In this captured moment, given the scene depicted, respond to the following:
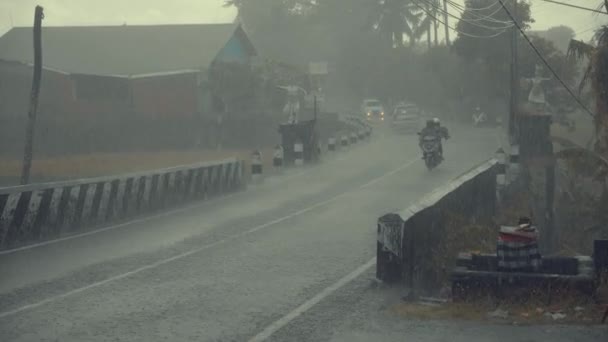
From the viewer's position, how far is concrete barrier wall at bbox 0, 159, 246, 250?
1349cm

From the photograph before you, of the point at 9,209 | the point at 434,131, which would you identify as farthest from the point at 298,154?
the point at 9,209

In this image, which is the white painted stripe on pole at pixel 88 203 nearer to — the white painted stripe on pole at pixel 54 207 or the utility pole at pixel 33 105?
the white painted stripe on pole at pixel 54 207

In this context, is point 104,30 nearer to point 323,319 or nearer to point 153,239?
point 153,239

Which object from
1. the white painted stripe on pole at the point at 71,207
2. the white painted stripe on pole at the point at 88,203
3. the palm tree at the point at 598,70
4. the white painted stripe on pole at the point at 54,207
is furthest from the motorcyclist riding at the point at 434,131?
the white painted stripe on pole at the point at 54,207

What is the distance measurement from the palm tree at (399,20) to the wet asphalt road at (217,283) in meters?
71.6

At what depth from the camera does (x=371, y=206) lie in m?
18.3

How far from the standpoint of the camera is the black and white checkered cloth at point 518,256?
9062 mm

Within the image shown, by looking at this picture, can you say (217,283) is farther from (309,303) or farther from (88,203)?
(88,203)

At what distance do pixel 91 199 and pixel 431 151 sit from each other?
14.7 metres

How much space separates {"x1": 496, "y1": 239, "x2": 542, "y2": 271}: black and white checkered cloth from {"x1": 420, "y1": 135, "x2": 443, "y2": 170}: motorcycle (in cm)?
1864

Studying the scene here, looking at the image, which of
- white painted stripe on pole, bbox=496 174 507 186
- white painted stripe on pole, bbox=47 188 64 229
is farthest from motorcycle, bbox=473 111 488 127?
white painted stripe on pole, bbox=47 188 64 229

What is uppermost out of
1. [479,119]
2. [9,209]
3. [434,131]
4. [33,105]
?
[33,105]

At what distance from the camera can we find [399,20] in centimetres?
8806

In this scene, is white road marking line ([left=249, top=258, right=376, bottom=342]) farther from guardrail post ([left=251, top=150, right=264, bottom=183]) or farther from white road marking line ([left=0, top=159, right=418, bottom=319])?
guardrail post ([left=251, top=150, right=264, bottom=183])
